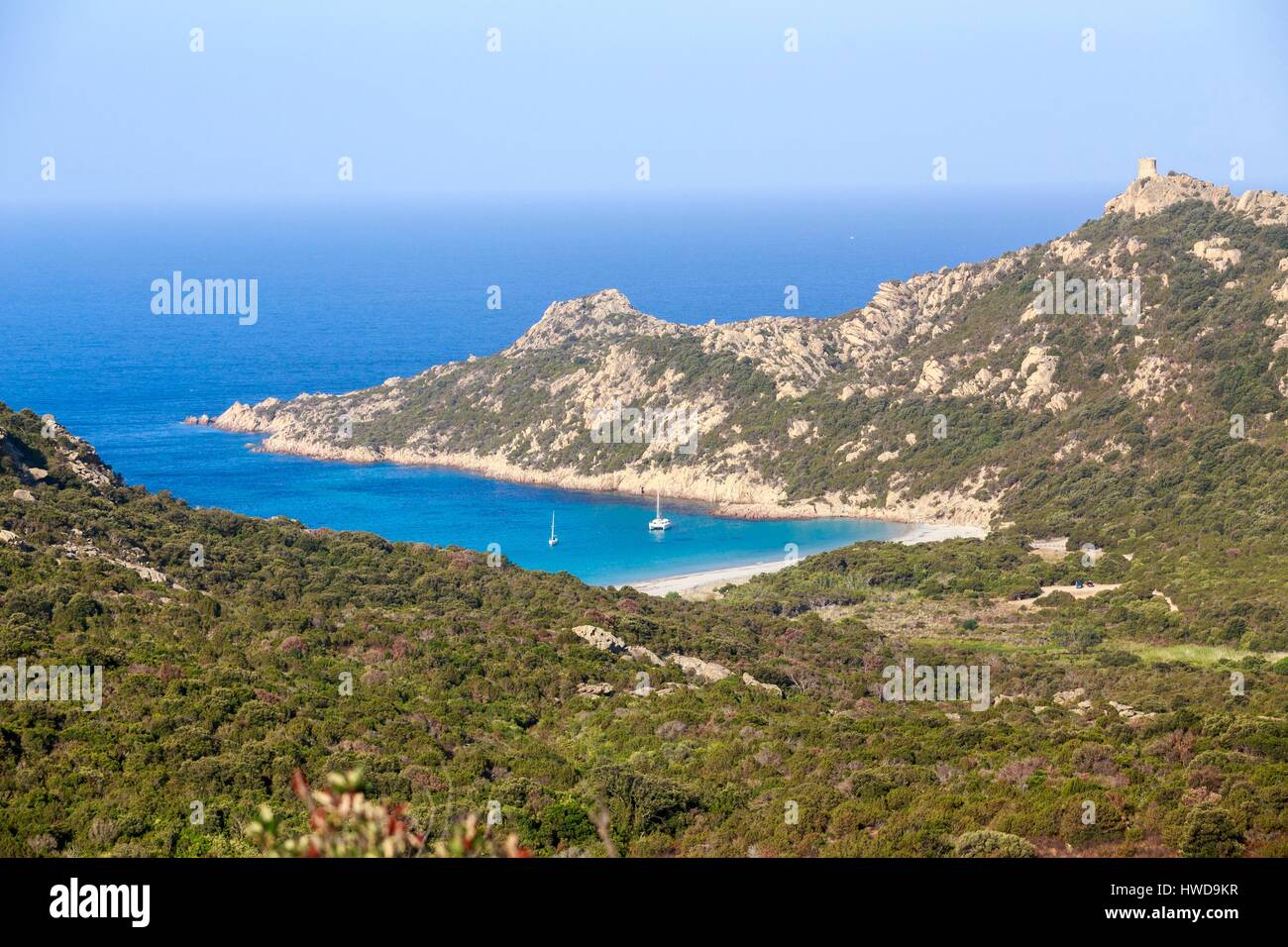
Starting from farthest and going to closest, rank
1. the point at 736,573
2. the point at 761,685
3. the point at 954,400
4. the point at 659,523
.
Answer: the point at 954,400 < the point at 659,523 < the point at 736,573 < the point at 761,685

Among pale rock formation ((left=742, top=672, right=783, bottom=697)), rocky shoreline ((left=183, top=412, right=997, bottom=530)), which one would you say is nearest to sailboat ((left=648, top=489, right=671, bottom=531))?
rocky shoreline ((left=183, top=412, right=997, bottom=530))

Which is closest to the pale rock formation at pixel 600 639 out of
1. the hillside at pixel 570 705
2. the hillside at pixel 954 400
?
the hillside at pixel 570 705

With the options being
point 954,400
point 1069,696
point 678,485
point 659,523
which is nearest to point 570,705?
point 1069,696

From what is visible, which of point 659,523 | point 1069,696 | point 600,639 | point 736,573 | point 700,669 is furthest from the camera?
point 659,523

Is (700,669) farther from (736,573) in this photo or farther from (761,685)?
(736,573)

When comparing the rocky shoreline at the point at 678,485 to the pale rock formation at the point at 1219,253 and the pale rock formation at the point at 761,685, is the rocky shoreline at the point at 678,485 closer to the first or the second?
the pale rock formation at the point at 1219,253
